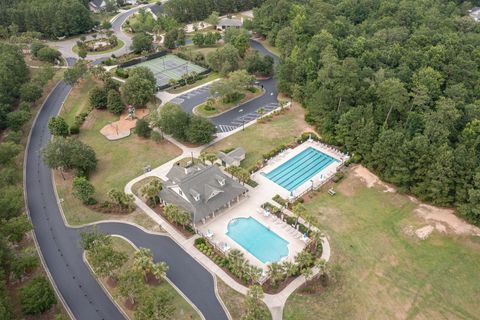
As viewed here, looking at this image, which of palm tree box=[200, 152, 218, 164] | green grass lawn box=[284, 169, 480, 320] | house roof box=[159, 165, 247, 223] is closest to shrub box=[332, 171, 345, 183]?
green grass lawn box=[284, 169, 480, 320]

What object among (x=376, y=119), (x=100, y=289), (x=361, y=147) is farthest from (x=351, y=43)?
(x=100, y=289)

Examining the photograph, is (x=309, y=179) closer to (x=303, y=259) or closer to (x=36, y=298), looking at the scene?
(x=303, y=259)

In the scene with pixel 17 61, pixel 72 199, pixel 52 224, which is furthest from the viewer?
pixel 17 61

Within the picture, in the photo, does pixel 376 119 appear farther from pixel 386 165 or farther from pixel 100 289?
pixel 100 289

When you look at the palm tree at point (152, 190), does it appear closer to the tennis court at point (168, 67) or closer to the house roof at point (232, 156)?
the house roof at point (232, 156)

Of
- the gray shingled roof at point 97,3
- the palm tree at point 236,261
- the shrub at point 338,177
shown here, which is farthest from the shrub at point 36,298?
the gray shingled roof at point 97,3
